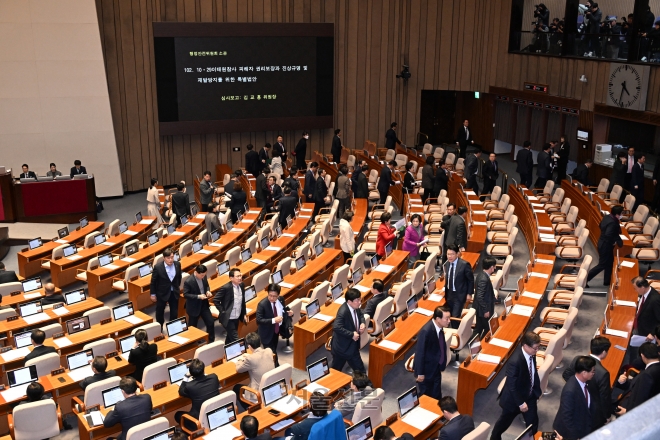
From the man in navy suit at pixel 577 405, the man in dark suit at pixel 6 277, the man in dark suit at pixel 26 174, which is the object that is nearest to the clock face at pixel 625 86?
the man in navy suit at pixel 577 405

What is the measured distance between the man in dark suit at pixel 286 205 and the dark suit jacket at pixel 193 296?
539cm

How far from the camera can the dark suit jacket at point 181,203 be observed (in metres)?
15.6

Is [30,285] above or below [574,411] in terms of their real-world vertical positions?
below

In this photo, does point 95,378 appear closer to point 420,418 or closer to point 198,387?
point 198,387

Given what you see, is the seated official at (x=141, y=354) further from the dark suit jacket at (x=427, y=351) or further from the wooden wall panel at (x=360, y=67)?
the wooden wall panel at (x=360, y=67)

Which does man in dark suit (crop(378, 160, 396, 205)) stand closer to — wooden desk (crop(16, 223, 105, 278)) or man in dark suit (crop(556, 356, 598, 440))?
wooden desk (crop(16, 223, 105, 278))

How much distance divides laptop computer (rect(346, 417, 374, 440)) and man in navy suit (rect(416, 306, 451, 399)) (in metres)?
1.20

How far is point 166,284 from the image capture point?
34.1 feet

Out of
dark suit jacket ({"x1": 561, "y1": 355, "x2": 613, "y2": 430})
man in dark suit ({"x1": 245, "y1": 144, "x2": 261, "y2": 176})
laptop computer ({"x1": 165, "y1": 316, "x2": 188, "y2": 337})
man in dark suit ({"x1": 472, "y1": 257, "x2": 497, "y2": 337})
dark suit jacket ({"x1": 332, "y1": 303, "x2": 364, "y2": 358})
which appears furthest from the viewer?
man in dark suit ({"x1": 245, "y1": 144, "x2": 261, "y2": 176})

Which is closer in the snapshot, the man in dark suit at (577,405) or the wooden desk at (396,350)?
the man in dark suit at (577,405)

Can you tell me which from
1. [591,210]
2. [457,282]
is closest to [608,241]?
[591,210]

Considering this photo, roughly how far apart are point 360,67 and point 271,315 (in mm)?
14415

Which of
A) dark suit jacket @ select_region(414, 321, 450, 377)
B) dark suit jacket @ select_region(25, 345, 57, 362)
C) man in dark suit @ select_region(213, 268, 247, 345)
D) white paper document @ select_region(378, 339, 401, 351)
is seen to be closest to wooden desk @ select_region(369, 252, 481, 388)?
white paper document @ select_region(378, 339, 401, 351)

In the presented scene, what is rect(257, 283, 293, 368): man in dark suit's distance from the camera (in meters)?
8.96
